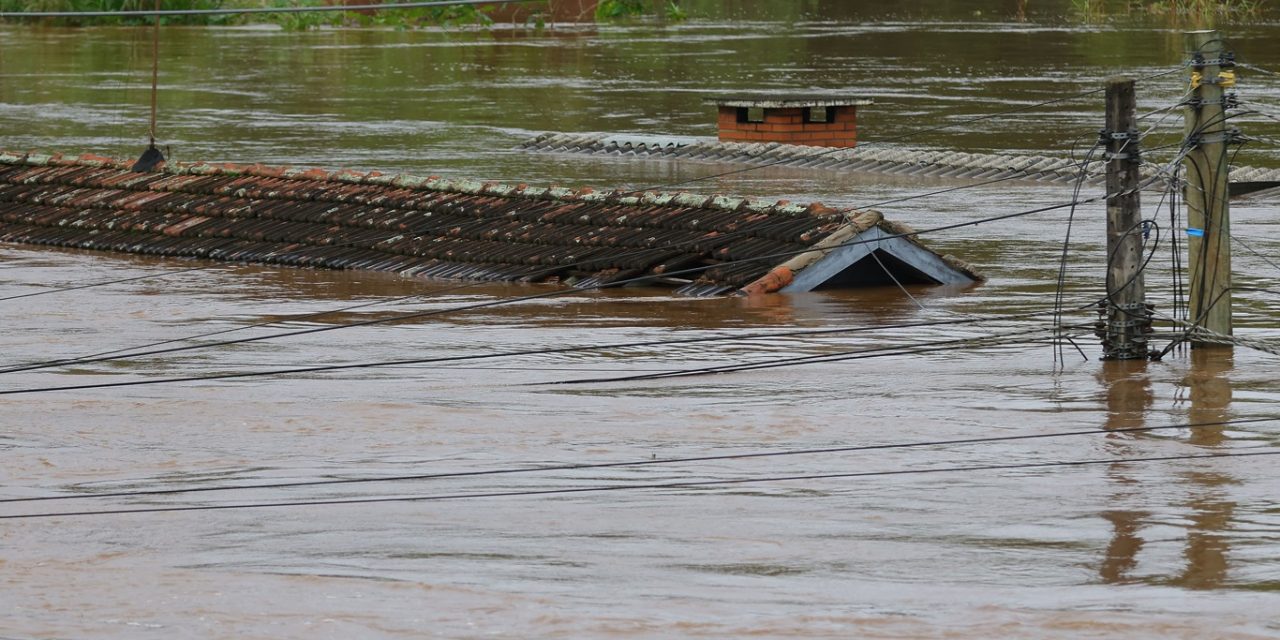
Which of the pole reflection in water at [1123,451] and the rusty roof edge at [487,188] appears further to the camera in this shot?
the rusty roof edge at [487,188]

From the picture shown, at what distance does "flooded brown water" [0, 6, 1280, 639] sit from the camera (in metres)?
7.78

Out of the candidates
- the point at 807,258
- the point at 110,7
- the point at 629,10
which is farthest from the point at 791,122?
the point at 110,7

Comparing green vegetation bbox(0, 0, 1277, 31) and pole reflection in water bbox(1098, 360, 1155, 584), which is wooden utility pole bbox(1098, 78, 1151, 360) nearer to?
pole reflection in water bbox(1098, 360, 1155, 584)

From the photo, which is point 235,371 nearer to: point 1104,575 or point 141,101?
point 1104,575

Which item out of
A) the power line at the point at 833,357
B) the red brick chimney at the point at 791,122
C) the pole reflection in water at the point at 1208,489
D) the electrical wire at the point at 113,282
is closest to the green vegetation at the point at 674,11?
the red brick chimney at the point at 791,122

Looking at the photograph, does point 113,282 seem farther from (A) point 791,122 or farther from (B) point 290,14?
(B) point 290,14

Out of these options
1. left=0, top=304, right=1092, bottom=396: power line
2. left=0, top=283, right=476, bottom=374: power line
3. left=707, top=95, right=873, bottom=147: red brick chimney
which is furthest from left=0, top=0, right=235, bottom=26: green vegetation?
left=0, top=304, right=1092, bottom=396: power line

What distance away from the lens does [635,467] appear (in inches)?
403

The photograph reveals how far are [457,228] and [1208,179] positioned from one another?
8.26 meters

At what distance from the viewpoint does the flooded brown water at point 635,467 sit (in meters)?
7.78

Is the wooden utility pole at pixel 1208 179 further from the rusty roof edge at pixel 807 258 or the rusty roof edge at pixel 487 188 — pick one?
the rusty roof edge at pixel 487 188

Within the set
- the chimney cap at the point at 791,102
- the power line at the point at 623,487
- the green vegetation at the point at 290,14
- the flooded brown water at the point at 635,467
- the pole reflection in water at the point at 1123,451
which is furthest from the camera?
the green vegetation at the point at 290,14

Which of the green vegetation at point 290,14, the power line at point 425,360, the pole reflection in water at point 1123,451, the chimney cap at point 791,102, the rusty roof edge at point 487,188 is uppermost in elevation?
the green vegetation at point 290,14

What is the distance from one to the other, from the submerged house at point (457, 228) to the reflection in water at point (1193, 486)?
382 centimetres
